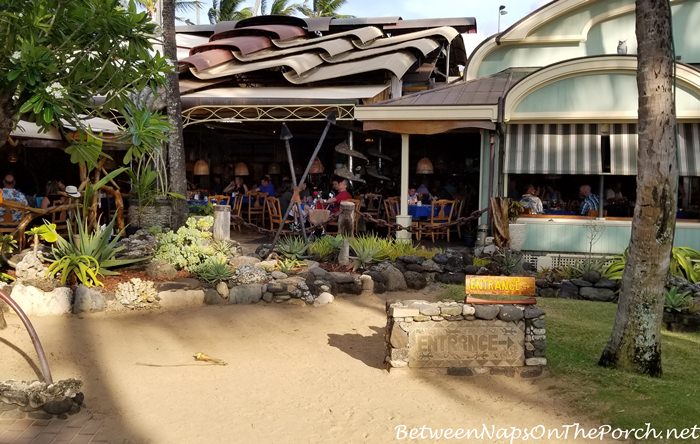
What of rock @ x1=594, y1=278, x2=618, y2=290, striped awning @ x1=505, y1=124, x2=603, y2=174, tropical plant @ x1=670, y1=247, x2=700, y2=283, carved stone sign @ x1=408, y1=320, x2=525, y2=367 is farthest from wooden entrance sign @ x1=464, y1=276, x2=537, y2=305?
striped awning @ x1=505, y1=124, x2=603, y2=174

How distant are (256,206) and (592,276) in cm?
798

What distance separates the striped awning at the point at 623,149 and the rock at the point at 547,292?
2.92 meters

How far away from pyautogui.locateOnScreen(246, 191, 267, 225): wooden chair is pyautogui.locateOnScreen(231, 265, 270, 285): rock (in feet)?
18.2

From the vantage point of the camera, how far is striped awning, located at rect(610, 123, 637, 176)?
1095 centimetres

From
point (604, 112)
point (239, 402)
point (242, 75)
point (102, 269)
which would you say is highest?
point (242, 75)

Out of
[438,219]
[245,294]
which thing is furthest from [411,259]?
[438,219]

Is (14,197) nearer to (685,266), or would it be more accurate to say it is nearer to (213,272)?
(213,272)

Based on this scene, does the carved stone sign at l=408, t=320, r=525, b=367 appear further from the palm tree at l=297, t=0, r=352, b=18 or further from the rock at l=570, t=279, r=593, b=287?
the palm tree at l=297, t=0, r=352, b=18

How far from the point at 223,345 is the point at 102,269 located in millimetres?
2533

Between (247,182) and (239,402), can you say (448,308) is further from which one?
(247,182)

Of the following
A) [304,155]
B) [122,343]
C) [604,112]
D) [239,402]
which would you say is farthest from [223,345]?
[304,155]

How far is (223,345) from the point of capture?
6.89 m

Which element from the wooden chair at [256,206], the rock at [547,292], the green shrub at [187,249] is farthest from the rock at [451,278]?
the wooden chair at [256,206]

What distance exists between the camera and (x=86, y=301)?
7645 mm
